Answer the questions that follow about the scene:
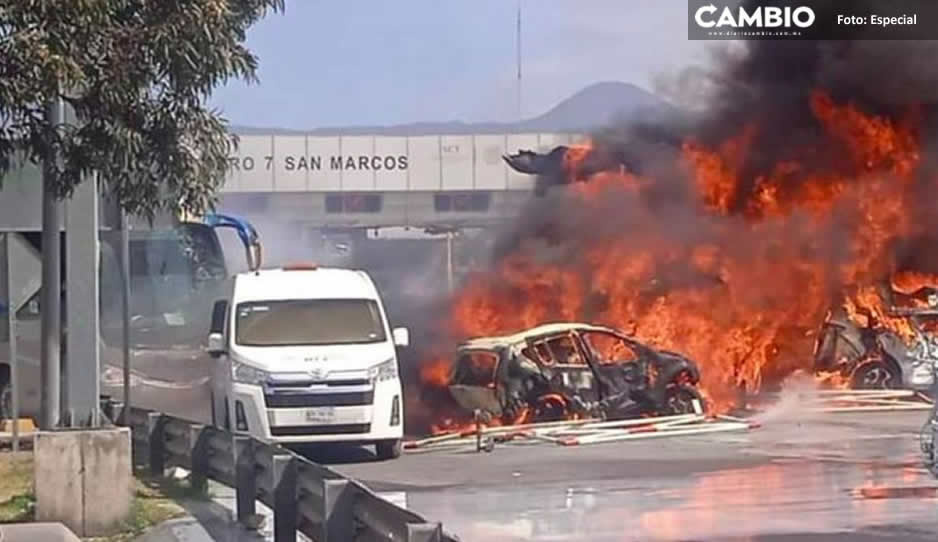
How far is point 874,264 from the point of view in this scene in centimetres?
2619

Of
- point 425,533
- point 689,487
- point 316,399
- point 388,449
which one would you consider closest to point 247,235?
point 388,449

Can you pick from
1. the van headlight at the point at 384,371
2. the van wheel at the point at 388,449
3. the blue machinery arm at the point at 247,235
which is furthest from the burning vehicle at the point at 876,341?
the van headlight at the point at 384,371

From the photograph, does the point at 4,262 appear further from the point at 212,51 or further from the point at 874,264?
the point at 874,264

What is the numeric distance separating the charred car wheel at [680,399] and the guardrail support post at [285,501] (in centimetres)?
1169

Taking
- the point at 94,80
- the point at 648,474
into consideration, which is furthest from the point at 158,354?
the point at 94,80

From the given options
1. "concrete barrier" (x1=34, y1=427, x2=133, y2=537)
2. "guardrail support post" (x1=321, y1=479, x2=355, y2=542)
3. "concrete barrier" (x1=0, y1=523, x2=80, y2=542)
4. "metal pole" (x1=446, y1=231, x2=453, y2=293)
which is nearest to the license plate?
"concrete barrier" (x1=34, y1=427, x2=133, y2=537)

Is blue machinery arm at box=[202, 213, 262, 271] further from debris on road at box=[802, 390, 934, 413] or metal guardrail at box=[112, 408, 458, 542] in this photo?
metal guardrail at box=[112, 408, 458, 542]

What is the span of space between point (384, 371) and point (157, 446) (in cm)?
324

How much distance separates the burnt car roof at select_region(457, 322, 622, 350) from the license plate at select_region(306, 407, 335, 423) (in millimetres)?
4017

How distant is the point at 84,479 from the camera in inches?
498

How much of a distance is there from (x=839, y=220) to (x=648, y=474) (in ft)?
32.9

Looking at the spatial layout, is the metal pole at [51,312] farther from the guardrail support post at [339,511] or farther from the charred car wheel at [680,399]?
the charred car wheel at [680,399]

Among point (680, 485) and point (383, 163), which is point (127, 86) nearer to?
point (680, 485)

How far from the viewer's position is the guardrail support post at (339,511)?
9680 millimetres
